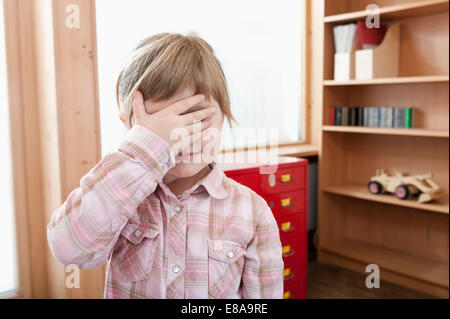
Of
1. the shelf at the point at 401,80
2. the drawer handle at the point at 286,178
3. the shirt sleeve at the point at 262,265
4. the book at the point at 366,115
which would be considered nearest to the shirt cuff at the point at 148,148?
the shirt sleeve at the point at 262,265

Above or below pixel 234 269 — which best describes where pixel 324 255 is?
below

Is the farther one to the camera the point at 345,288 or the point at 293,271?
the point at 345,288

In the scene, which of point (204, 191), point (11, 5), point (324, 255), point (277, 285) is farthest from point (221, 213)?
point (324, 255)

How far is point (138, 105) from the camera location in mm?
661

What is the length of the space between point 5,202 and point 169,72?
3.94ft

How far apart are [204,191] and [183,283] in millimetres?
169

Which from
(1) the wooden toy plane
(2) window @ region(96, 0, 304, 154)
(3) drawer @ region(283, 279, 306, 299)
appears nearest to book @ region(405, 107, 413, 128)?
(1) the wooden toy plane

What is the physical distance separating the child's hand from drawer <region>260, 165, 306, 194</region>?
124 cm

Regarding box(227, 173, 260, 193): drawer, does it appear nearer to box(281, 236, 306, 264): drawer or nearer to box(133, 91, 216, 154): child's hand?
box(281, 236, 306, 264): drawer

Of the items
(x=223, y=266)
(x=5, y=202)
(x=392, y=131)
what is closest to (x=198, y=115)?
(x=223, y=266)

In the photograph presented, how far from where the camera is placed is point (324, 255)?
2.83 m

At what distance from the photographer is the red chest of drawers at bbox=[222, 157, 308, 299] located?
196cm

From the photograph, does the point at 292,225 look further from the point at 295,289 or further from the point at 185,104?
the point at 185,104
